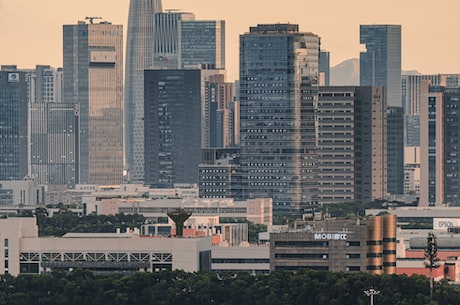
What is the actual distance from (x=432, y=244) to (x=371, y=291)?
6.36 metres

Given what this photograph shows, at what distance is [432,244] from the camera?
199000 millimetres

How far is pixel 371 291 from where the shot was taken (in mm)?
199375
